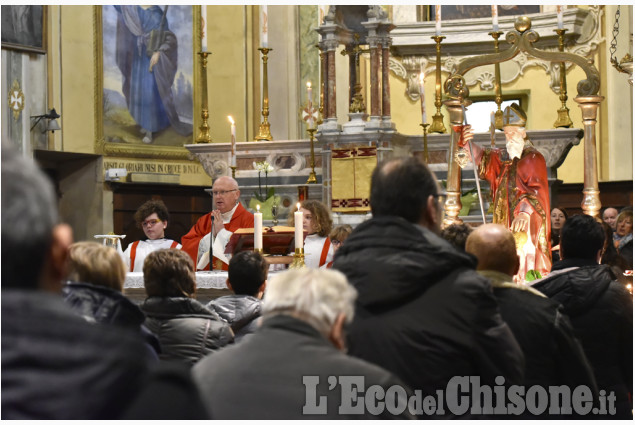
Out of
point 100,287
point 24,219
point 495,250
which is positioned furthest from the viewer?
point 495,250

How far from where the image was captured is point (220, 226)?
7723mm

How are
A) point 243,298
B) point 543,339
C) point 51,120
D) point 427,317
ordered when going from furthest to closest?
point 51,120, point 243,298, point 543,339, point 427,317

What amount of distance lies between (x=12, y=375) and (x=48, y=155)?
12809mm

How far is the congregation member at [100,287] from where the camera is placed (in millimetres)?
3377

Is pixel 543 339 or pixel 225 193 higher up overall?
pixel 225 193

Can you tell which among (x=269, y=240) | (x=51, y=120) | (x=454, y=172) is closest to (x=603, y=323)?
(x=269, y=240)

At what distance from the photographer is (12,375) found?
1689mm

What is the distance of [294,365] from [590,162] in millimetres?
6261

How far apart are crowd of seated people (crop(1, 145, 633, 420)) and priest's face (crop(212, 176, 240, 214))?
3.61 m

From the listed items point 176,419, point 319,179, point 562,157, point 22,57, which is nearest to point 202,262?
point 319,179

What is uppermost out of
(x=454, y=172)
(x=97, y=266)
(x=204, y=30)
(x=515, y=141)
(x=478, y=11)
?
(x=478, y=11)

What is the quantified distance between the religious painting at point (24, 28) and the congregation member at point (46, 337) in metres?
12.3

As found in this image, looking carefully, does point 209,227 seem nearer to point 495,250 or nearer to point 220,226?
point 220,226

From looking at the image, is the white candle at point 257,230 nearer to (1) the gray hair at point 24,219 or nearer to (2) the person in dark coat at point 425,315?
(2) the person in dark coat at point 425,315
